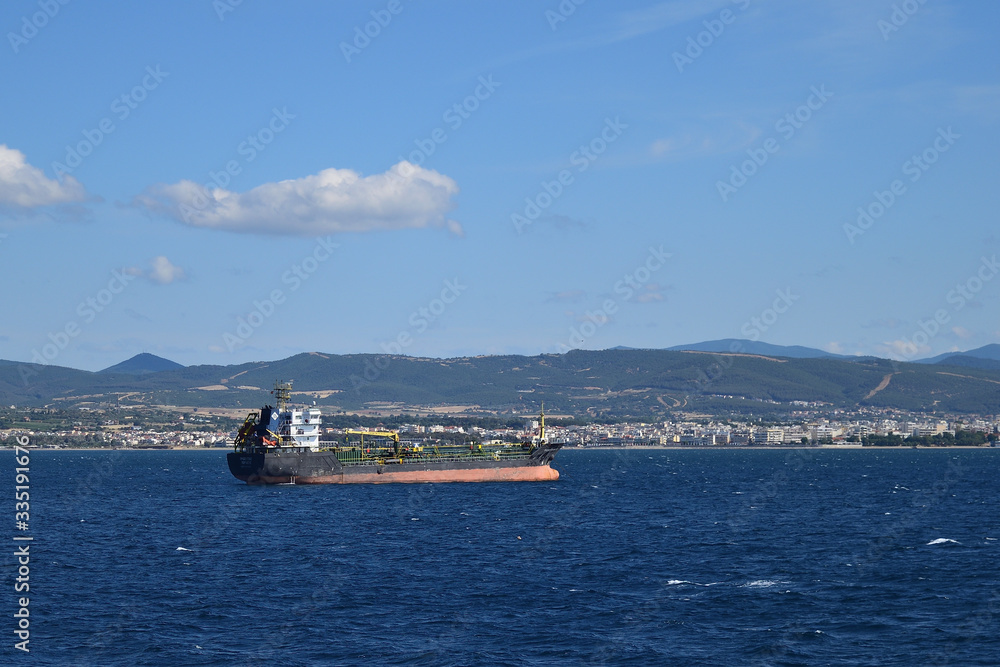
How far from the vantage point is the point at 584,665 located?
35.3 meters

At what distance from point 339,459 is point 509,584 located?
72916 millimetres

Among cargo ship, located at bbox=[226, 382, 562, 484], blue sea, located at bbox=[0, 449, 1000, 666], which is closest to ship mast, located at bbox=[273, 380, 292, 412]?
cargo ship, located at bbox=[226, 382, 562, 484]

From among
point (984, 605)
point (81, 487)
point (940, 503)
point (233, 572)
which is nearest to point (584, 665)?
point (984, 605)

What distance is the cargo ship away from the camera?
112688 mm

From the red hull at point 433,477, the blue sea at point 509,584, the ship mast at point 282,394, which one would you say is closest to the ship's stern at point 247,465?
the red hull at point 433,477

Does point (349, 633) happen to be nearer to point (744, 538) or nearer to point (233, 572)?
point (233, 572)

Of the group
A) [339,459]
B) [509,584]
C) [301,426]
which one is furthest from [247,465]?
[509,584]

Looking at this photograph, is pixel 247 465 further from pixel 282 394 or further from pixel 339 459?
pixel 339 459

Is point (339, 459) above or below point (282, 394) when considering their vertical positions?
below

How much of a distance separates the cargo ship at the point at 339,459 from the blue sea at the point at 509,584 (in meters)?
18.8

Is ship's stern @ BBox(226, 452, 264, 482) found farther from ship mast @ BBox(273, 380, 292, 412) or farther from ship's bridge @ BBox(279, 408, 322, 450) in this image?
ship mast @ BBox(273, 380, 292, 412)

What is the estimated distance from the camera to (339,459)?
120 m

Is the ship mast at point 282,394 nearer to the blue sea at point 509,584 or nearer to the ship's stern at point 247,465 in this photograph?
the ship's stern at point 247,465

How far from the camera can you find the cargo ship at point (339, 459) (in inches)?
4437
